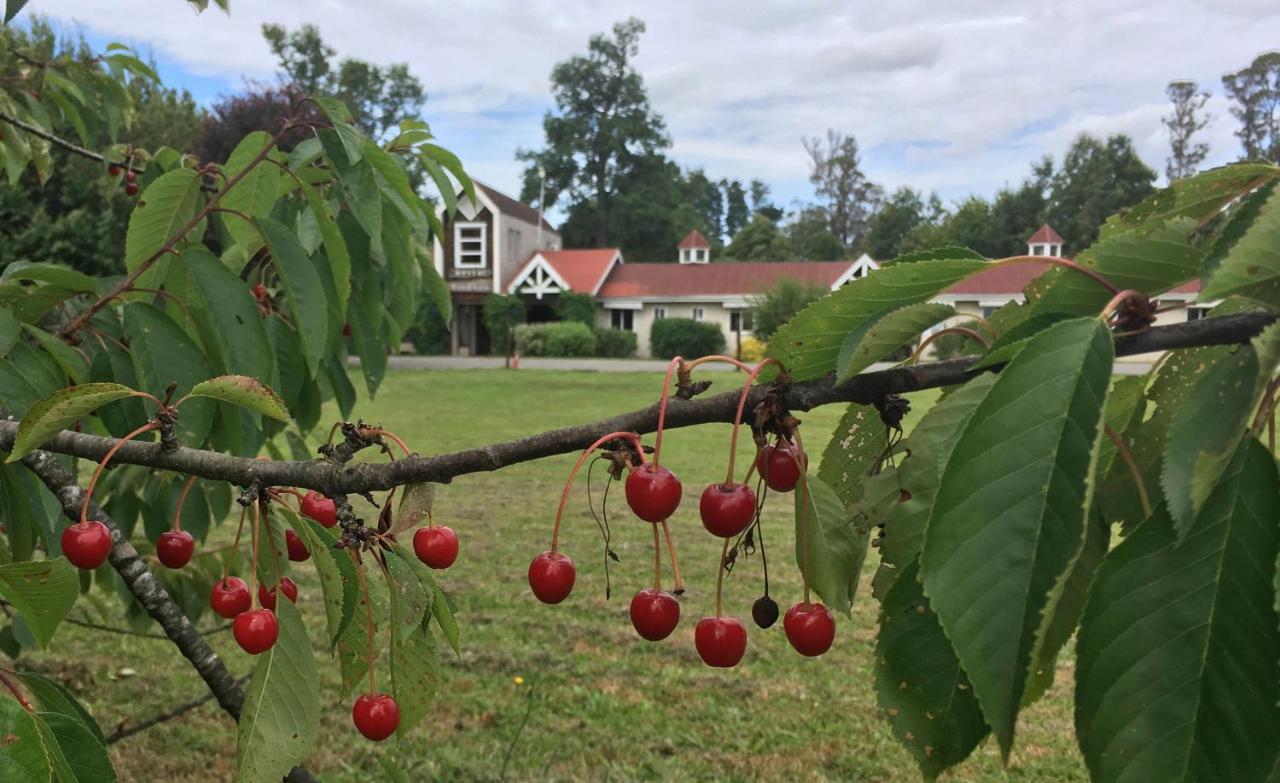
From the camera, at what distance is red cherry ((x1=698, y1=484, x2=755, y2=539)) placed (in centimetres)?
86

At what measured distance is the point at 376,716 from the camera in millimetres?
1391

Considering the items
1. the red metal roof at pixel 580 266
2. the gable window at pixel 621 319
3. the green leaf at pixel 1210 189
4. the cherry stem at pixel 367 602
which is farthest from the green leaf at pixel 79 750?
the gable window at pixel 621 319

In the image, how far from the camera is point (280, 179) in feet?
6.64

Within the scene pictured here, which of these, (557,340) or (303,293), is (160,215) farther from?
(557,340)

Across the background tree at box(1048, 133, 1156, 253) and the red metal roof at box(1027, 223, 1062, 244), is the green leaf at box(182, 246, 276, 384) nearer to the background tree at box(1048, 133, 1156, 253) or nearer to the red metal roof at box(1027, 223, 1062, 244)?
the red metal roof at box(1027, 223, 1062, 244)

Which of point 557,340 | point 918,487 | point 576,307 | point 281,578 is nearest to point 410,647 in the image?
point 281,578

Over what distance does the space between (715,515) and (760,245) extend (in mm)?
57705

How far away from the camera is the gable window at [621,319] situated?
1476 inches

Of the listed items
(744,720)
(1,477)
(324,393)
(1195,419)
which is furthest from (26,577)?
(744,720)

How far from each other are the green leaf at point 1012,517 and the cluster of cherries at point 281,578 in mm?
761

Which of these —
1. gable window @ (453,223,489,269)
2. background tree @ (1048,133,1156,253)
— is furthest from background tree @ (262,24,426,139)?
background tree @ (1048,133,1156,253)

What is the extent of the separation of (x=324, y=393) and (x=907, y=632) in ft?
6.78

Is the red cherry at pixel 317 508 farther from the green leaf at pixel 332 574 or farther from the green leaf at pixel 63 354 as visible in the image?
the green leaf at pixel 63 354

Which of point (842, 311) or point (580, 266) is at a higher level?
point (580, 266)
